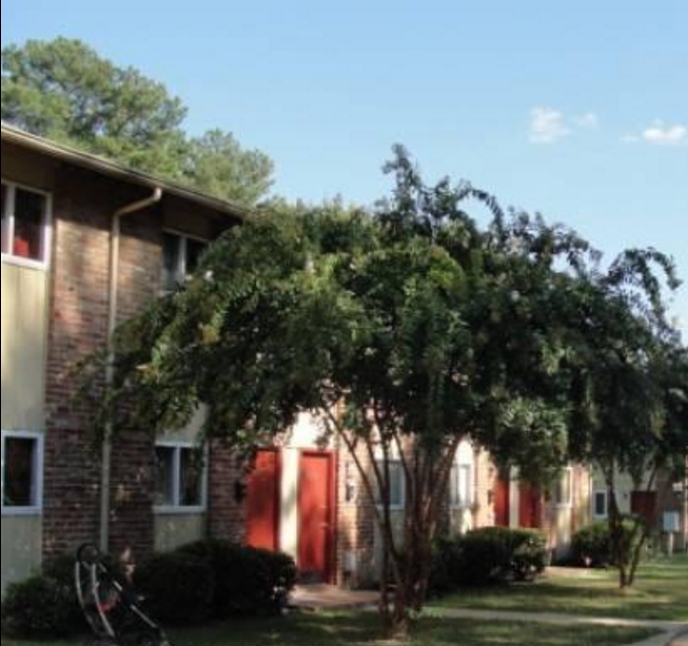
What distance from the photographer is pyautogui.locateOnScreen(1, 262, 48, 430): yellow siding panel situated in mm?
14008

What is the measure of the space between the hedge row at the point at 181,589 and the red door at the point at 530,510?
543 inches

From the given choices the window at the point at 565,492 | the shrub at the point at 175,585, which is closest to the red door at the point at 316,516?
the shrub at the point at 175,585

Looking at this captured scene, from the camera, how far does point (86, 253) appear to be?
15219 mm

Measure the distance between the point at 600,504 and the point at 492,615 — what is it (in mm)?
20036

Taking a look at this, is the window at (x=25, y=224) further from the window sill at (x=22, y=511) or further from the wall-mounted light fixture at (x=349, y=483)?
the wall-mounted light fixture at (x=349, y=483)

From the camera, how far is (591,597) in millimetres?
20906

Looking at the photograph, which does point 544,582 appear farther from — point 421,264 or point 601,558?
point 421,264

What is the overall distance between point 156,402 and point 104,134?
131 ft

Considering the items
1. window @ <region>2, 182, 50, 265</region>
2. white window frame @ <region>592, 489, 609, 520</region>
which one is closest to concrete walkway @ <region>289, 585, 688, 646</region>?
window @ <region>2, 182, 50, 265</region>

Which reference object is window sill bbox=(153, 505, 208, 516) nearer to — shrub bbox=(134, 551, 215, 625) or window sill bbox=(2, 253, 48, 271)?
shrub bbox=(134, 551, 215, 625)

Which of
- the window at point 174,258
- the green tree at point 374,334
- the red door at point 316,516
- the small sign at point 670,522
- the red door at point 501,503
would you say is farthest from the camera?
the small sign at point 670,522

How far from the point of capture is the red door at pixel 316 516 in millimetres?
20156

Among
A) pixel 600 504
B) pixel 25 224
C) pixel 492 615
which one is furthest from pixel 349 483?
pixel 600 504

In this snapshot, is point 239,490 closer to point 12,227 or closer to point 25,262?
point 25,262
